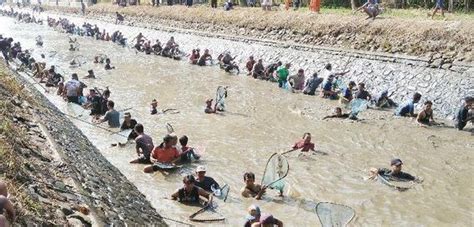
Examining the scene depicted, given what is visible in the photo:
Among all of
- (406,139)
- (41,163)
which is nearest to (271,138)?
(406,139)

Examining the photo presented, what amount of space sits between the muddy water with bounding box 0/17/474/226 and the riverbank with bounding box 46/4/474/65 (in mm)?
4095

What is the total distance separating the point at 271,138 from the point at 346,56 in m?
9.23

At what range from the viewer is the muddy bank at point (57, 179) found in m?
7.19

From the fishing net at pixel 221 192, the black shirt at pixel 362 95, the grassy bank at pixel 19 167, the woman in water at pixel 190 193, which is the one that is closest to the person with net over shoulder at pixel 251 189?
the fishing net at pixel 221 192

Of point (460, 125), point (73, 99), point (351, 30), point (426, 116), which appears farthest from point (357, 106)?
point (73, 99)

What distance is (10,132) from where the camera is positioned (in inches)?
378

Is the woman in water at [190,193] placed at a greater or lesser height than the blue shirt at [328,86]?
lesser

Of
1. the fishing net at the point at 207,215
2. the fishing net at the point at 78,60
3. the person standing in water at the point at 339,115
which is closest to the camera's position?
the fishing net at the point at 207,215

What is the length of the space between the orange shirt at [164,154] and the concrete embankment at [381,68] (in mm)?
10312

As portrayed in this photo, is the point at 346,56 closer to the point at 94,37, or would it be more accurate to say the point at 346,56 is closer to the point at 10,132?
the point at 10,132

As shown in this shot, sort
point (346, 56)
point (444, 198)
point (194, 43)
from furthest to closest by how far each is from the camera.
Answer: point (194, 43) → point (346, 56) → point (444, 198)

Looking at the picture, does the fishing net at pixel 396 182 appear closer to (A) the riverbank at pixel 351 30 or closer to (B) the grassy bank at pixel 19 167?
(B) the grassy bank at pixel 19 167

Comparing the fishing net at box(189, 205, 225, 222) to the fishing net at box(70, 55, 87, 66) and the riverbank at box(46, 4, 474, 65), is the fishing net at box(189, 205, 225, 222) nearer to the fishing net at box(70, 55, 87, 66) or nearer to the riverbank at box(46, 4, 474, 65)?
the riverbank at box(46, 4, 474, 65)

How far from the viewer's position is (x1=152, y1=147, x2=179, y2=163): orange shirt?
13258mm
